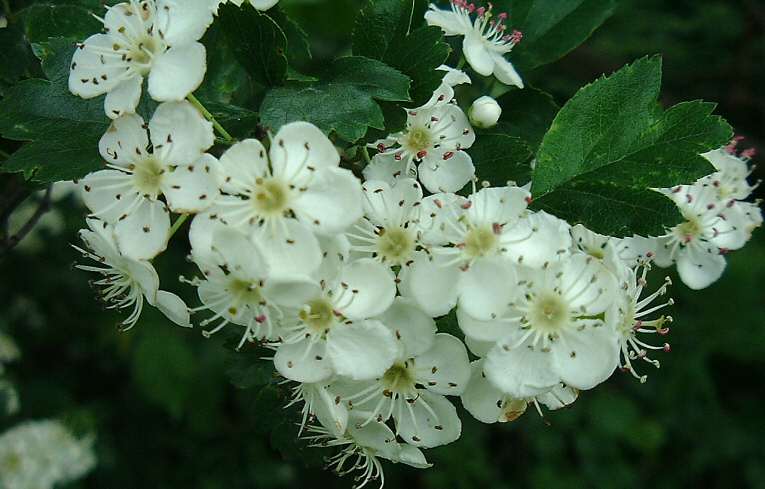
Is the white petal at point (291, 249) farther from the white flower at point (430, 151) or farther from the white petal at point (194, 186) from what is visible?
the white flower at point (430, 151)

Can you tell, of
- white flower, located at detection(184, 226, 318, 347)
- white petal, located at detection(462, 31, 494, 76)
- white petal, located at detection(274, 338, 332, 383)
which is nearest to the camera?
white flower, located at detection(184, 226, 318, 347)

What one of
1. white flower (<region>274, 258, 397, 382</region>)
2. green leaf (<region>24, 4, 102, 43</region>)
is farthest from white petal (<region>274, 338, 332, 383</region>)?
green leaf (<region>24, 4, 102, 43</region>)

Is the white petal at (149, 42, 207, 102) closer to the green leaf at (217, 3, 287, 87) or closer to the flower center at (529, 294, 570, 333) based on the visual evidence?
the green leaf at (217, 3, 287, 87)

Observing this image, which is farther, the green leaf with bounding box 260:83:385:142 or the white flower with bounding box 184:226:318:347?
the green leaf with bounding box 260:83:385:142

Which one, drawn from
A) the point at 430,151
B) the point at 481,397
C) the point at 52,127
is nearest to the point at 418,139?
the point at 430,151

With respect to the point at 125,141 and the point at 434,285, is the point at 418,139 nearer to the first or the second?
the point at 434,285

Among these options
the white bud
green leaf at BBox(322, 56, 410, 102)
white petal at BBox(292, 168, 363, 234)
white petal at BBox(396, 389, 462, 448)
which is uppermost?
green leaf at BBox(322, 56, 410, 102)

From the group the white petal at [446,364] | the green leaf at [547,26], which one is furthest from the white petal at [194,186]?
the green leaf at [547,26]
